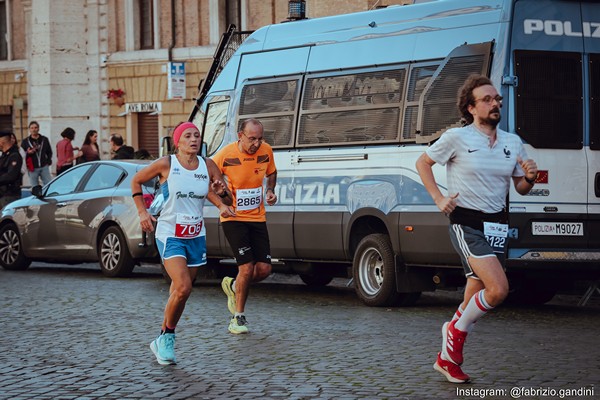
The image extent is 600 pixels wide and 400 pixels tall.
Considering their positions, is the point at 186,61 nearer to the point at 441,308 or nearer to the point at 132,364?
the point at 441,308

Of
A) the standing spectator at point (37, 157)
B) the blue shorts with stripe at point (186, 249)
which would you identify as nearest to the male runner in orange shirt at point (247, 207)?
the blue shorts with stripe at point (186, 249)

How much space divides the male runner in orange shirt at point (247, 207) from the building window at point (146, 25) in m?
29.5

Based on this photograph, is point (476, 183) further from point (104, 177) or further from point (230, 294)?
point (104, 177)

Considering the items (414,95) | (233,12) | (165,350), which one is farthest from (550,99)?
(233,12)

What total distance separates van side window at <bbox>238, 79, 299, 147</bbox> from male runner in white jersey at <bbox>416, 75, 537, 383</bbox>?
678 centimetres

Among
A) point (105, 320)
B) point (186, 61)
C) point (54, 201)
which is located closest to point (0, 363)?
point (105, 320)

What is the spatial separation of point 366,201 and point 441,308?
1287mm

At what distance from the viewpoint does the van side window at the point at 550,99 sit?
13969mm

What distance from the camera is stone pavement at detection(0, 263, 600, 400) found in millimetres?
9539

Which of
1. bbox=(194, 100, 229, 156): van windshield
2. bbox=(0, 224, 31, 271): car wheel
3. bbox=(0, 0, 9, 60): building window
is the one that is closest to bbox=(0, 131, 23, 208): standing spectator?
bbox=(0, 224, 31, 271): car wheel

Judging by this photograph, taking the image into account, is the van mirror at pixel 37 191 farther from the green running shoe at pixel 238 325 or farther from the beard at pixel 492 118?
the beard at pixel 492 118

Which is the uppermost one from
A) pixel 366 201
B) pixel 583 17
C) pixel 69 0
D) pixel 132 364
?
pixel 69 0

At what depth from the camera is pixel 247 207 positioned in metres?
13.6

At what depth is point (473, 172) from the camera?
977 cm
